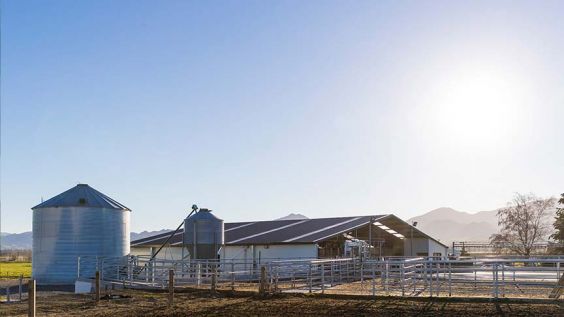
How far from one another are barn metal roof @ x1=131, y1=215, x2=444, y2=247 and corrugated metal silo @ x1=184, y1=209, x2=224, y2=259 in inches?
195

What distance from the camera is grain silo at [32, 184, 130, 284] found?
32.2 metres

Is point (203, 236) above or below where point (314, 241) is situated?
above

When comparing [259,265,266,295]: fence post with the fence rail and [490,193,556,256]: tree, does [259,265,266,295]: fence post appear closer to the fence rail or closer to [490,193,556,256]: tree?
the fence rail

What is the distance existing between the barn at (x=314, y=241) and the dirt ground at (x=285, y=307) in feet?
34.7

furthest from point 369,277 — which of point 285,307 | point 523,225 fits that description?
point 523,225

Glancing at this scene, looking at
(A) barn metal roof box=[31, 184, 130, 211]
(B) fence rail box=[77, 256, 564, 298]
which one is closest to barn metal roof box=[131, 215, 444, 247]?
(B) fence rail box=[77, 256, 564, 298]

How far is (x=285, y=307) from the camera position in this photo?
18.1 m

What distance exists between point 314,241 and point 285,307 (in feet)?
54.8

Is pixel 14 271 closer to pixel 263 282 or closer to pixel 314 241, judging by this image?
pixel 314 241

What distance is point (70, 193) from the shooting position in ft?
111

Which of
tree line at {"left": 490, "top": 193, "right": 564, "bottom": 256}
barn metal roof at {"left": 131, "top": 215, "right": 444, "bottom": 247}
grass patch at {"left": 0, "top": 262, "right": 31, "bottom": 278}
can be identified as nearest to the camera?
barn metal roof at {"left": 131, "top": 215, "right": 444, "bottom": 247}

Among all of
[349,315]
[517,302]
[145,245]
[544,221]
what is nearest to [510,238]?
[544,221]

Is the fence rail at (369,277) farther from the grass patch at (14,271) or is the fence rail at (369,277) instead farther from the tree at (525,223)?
the tree at (525,223)

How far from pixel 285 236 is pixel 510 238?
92.4 ft
